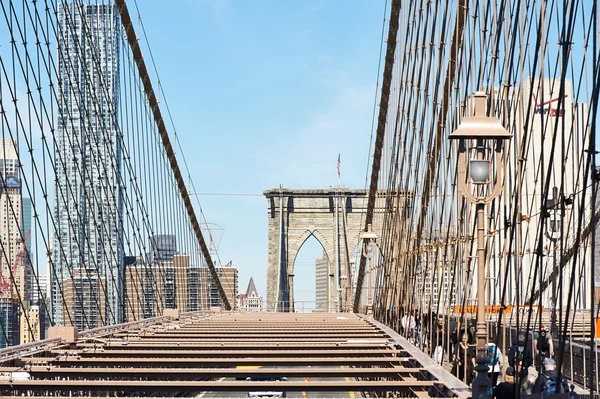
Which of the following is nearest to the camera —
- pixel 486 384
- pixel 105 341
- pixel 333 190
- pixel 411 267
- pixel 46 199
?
pixel 486 384

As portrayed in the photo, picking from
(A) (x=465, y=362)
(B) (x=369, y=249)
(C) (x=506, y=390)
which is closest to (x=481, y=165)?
(C) (x=506, y=390)

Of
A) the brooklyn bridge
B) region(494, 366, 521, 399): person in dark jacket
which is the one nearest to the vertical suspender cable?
the brooklyn bridge

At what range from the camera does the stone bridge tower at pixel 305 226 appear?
150ft

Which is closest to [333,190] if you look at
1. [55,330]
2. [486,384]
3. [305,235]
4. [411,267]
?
[305,235]

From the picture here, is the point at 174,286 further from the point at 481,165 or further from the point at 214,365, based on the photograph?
the point at 481,165

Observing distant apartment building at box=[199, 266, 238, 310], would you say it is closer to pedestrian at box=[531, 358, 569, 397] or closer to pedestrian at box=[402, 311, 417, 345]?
pedestrian at box=[402, 311, 417, 345]

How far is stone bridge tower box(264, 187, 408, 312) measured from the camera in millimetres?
45656

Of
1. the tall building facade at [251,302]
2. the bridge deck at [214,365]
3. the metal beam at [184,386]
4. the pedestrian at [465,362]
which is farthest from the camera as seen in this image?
the tall building facade at [251,302]

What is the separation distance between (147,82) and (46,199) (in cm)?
711

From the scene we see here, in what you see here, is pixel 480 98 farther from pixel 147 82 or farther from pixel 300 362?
pixel 147 82

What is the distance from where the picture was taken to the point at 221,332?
11375 mm

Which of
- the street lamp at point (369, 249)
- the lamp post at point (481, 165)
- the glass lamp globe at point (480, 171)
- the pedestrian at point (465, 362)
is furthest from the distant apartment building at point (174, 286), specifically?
the glass lamp globe at point (480, 171)

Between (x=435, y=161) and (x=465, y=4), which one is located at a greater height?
(x=465, y=4)

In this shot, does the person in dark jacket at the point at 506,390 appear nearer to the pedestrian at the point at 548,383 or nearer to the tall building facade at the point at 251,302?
the pedestrian at the point at 548,383
